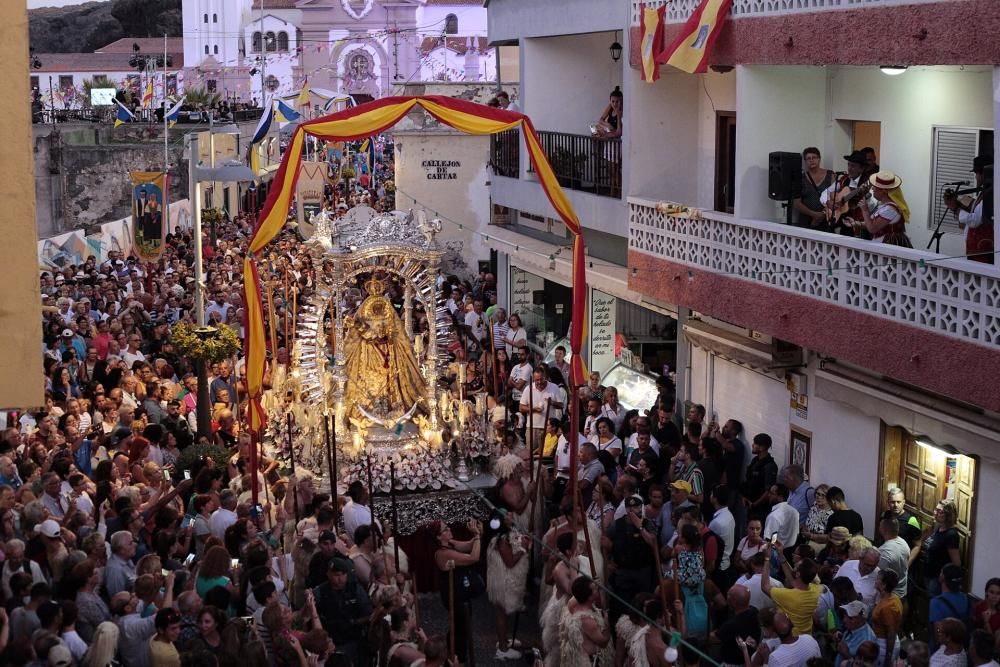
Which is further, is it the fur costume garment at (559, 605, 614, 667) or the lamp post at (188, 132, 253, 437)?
the lamp post at (188, 132, 253, 437)

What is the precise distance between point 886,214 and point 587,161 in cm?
780

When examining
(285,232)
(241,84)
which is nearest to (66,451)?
(285,232)

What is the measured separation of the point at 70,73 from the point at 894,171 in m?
91.4

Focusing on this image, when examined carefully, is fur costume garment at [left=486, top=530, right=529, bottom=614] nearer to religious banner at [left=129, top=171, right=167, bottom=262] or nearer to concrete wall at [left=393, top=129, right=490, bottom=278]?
religious banner at [left=129, top=171, right=167, bottom=262]

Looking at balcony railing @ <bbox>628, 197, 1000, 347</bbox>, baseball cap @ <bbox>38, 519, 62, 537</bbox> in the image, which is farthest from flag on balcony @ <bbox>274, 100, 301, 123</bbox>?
baseball cap @ <bbox>38, 519, 62, 537</bbox>

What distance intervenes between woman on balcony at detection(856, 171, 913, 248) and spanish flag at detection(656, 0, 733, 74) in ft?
9.49

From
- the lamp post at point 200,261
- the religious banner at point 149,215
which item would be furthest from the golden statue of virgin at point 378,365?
the religious banner at point 149,215

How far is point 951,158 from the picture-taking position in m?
14.2

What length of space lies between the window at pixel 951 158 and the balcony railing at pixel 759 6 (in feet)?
5.84

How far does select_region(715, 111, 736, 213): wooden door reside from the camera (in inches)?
727

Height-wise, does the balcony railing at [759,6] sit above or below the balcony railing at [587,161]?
above

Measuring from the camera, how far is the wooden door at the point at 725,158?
18.5 meters

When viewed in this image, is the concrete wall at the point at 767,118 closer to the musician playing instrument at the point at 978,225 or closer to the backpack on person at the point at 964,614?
the musician playing instrument at the point at 978,225

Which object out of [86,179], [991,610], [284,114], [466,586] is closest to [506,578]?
[466,586]
